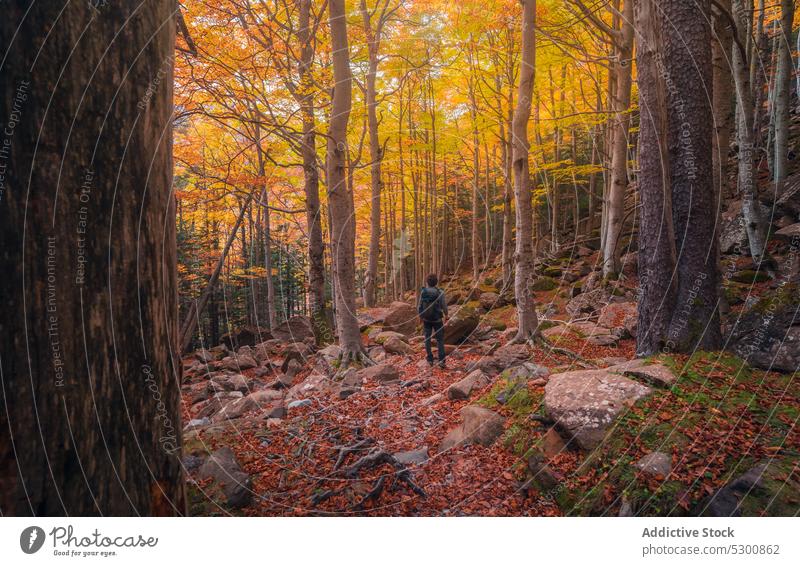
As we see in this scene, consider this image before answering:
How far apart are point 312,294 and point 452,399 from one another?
255 inches

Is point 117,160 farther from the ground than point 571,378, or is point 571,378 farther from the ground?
point 117,160

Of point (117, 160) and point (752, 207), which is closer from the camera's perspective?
point (117, 160)

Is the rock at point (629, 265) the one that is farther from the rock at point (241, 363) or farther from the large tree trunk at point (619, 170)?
the rock at point (241, 363)

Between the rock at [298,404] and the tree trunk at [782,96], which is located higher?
the tree trunk at [782,96]

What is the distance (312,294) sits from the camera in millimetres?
10578

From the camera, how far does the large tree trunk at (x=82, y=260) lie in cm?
141

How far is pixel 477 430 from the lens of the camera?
385 centimetres

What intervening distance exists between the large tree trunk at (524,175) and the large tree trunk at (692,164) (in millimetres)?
3142

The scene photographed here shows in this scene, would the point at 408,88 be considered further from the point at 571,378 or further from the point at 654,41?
the point at 571,378

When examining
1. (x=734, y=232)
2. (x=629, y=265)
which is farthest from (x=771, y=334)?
(x=629, y=265)

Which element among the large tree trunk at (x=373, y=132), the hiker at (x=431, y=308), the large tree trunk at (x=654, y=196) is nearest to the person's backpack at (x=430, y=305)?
the hiker at (x=431, y=308)

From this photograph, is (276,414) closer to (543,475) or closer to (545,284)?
(543,475)

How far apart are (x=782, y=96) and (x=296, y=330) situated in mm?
15257

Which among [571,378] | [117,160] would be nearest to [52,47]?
[117,160]
